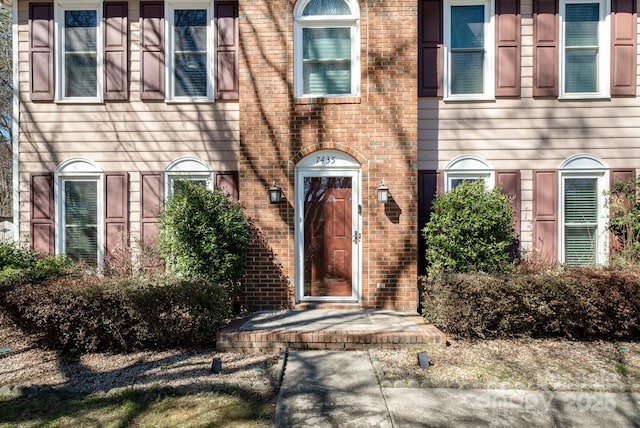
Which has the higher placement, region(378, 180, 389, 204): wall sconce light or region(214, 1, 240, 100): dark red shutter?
region(214, 1, 240, 100): dark red shutter

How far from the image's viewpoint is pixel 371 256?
597 centimetres

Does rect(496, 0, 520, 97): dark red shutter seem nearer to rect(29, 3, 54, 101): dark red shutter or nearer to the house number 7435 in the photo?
the house number 7435

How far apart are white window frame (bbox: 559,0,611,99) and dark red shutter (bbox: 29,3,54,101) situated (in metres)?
8.98

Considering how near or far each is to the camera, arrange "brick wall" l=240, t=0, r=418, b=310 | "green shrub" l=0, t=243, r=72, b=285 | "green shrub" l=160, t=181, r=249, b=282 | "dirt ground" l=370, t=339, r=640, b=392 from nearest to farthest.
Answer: "dirt ground" l=370, t=339, r=640, b=392, "green shrub" l=0, t=243, r=72, b=285, "green shrub" l=160, t=181, r=249, b=282, "brick wall" l=240, t=0, r=418, b=310

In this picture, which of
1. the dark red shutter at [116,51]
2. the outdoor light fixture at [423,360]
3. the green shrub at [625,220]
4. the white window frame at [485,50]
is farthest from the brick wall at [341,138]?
the green shrub at [625,220]

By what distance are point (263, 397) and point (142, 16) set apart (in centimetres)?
655

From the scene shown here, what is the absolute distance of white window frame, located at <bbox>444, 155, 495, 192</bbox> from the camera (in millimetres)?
6480

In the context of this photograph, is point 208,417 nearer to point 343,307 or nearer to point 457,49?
point 343,307

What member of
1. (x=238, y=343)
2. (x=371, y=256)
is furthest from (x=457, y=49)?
(x=238, y=343)

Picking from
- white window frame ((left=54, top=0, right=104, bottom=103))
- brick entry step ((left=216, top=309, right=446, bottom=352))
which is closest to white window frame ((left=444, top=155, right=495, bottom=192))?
brick entry step ((left=216, top=309, right=446, bottom=352))

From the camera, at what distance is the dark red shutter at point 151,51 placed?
6.56 meters

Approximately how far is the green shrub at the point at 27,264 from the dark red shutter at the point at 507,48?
7671 millimetres

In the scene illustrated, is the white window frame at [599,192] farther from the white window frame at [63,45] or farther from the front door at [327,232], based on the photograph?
the white window frame at [63,45]

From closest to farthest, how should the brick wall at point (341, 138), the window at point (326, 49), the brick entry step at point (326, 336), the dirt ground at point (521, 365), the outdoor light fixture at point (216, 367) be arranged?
the dirt ground at point (521, 365) → the outdoor light fixture at point (216, 367) → the brick entry step at point (326, 336) → the brick wall at point (341, 138) → the window at point (326, 49)
